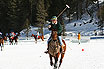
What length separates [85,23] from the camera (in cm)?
6981

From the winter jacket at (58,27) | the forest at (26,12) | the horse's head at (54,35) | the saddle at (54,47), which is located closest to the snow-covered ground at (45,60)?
the saddle at (54,47)

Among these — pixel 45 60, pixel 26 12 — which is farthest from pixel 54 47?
pixel 26 12

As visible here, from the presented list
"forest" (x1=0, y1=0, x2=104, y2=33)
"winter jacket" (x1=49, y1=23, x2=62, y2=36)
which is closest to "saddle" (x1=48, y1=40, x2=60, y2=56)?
"winter jacket" (x1=49, y1=23, x2=62, y2=36)

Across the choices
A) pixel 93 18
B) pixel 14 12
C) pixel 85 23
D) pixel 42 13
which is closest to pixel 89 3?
pixel 93 18

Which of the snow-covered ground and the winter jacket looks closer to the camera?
the winter jacket

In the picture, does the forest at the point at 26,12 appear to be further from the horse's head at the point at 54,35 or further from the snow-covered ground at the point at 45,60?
the horse's head at the point at 54,35

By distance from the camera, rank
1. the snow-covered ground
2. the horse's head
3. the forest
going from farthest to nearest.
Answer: the forest
the snow-covered ground
the horse's head

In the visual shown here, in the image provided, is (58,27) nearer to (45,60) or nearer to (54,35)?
(54,35)

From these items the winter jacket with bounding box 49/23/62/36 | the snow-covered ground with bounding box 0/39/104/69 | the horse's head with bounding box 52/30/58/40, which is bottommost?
the snow-covered ground with bounding box 0/39/104/69

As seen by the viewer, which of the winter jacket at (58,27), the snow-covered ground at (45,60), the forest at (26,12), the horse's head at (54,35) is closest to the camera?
the horse's head at (54,35)

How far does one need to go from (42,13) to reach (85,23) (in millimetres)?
17263

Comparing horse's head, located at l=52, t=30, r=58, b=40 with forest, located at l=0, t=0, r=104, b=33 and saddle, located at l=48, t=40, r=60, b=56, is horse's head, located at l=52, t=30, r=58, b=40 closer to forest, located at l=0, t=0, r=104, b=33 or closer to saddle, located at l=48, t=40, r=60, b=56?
saddle, located at l=48, t=40, r=60, b=56

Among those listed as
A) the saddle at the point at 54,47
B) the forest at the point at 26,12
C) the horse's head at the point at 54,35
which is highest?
the forest at the point at 26,12

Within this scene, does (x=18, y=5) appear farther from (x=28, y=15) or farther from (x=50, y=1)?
(x=50, y=1)
